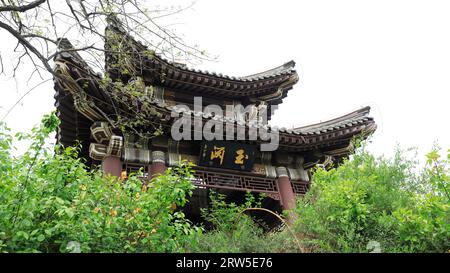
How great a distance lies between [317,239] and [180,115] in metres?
3.46

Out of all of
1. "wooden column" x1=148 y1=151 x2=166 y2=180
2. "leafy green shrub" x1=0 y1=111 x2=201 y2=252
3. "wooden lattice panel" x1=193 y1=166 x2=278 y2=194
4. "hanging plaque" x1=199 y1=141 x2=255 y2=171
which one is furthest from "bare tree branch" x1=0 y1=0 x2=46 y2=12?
"wooden lattice panel" x1=193 y1=166 x2=278 y2=194

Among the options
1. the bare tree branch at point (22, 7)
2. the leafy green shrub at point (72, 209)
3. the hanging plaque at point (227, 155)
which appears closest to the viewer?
the leafy green shrub at point (72, 209)

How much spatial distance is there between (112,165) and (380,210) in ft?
15.1

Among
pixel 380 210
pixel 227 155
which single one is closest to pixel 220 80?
pixel 227 155

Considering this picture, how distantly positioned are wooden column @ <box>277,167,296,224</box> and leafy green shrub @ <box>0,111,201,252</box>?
4.38 m

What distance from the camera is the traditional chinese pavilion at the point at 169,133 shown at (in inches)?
232

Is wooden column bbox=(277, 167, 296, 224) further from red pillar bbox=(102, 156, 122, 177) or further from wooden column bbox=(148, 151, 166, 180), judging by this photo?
red pillar bbox=(102, 156, 122, 177)

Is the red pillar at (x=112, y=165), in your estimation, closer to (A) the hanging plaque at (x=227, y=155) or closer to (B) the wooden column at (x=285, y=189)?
(A) the hanging plaque at (x=227, y=155)

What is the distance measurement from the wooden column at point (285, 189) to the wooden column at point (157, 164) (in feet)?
8.50

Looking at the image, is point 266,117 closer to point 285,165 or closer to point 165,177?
point 285,165

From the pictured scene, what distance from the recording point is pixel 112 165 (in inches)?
274

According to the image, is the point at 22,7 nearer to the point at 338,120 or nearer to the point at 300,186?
the point at 300,186

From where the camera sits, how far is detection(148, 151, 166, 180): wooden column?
7.25 meters

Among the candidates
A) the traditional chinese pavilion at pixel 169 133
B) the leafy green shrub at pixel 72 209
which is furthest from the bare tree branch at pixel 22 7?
the leafy green shrub at pixel 72 209
